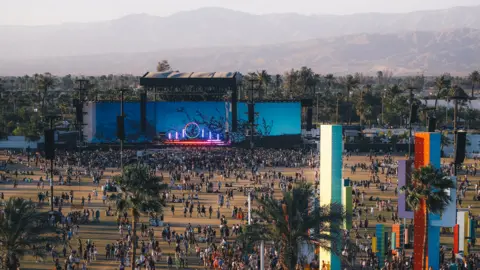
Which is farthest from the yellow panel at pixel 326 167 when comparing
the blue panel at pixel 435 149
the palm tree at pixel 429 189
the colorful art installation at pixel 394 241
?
the colorful art installation at pixel 394 241

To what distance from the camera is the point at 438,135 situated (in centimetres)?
2670

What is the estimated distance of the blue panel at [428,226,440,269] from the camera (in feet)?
87.6

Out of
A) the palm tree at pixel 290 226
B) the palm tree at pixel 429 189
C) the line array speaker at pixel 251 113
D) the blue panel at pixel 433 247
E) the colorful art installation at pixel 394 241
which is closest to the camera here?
the palm tree at pixel 290 226

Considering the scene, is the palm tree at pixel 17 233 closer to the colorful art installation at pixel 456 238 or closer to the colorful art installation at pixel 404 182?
the colorful art installation at pixel 404 182

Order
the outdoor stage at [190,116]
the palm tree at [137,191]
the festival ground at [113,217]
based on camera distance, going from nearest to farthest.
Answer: the palm tree at [137,191], the festival ground at [113,217], the outdoor stage at [190,116]

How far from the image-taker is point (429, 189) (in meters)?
25.0

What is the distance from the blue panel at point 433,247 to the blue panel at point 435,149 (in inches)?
92.9

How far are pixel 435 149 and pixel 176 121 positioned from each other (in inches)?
1959

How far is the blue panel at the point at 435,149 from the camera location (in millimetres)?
26578

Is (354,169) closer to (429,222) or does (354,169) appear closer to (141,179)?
(429,222)

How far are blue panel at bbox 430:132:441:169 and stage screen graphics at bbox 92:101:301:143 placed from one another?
4759cm

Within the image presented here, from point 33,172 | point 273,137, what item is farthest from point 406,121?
point 33,172

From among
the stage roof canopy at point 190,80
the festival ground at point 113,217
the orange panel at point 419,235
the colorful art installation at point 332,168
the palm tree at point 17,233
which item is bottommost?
the festival ground at point 113,217

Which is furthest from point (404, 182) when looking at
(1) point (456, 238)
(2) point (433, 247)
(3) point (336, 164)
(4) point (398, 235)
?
(1) point (456, 238)
